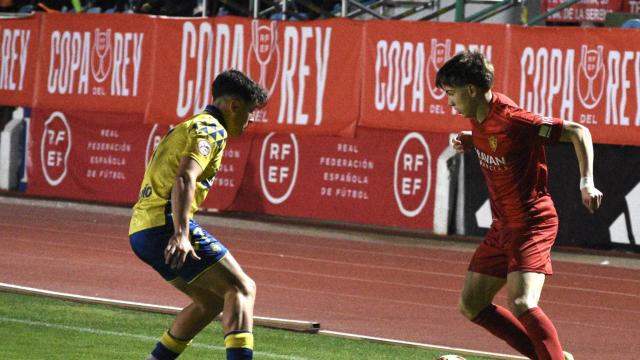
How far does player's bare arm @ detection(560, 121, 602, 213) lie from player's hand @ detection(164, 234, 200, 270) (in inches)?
83.5

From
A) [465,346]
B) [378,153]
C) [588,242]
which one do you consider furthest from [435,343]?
[378,153]

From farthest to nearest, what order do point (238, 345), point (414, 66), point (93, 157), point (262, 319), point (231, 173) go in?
point (93, 157) → point (231, 173) → point (414, 66) → point (262, 319) → point (238, 345)

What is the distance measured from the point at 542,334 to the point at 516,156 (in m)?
1.01

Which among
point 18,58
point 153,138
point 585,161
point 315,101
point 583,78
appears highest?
point 18,58

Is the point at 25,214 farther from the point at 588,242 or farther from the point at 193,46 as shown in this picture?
the point at 588,242

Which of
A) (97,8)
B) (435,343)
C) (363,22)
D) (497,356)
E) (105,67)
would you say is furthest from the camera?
(97,8)

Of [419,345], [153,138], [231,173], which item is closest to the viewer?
[419,345]

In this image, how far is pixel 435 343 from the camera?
10406 millimetres

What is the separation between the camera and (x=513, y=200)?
797 cm

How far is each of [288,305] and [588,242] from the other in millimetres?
6152

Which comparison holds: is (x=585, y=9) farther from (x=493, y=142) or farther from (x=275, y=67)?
(x=493, y=142)

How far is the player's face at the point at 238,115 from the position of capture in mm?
7527

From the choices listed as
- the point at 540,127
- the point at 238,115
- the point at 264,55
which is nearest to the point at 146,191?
the point at 238,115

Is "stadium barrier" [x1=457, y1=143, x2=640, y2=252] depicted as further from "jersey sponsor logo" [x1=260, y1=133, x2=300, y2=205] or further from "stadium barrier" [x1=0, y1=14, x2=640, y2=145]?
"jersey sponsor logo" [x1=260, y1=133, x2=300, y2=205]
